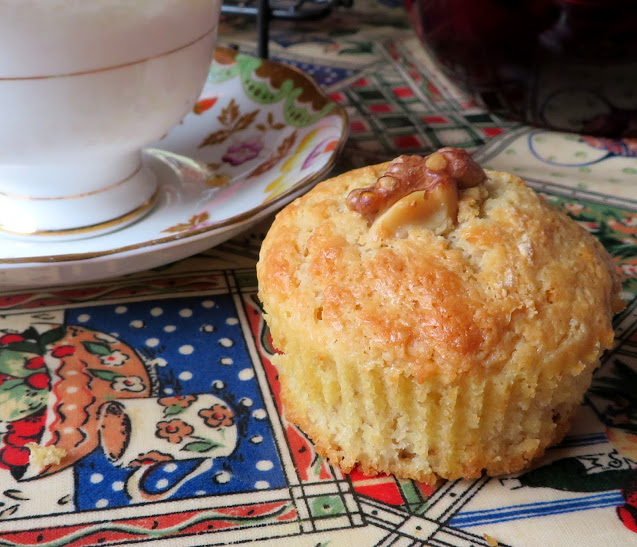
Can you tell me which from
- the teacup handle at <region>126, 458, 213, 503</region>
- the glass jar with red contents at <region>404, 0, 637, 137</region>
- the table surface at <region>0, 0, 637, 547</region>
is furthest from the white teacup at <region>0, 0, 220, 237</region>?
the glass jar with red contents at <region>404, 0, 637, 137</region>

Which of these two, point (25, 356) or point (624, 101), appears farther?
point (624, 101)

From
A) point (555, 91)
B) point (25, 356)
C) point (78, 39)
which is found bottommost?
point (25, 356)

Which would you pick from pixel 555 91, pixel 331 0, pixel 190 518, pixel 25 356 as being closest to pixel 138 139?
pixel 25 356

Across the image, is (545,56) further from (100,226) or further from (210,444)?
(210,444)

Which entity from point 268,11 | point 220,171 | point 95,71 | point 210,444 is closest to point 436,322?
point 210,444

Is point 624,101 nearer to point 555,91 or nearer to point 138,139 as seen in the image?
point 555,91

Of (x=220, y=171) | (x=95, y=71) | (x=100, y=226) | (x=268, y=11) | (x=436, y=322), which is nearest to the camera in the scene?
(x=436, y=322)

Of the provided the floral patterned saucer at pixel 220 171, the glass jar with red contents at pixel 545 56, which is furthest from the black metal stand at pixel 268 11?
the glass jar with red contents at pixel 545 56
